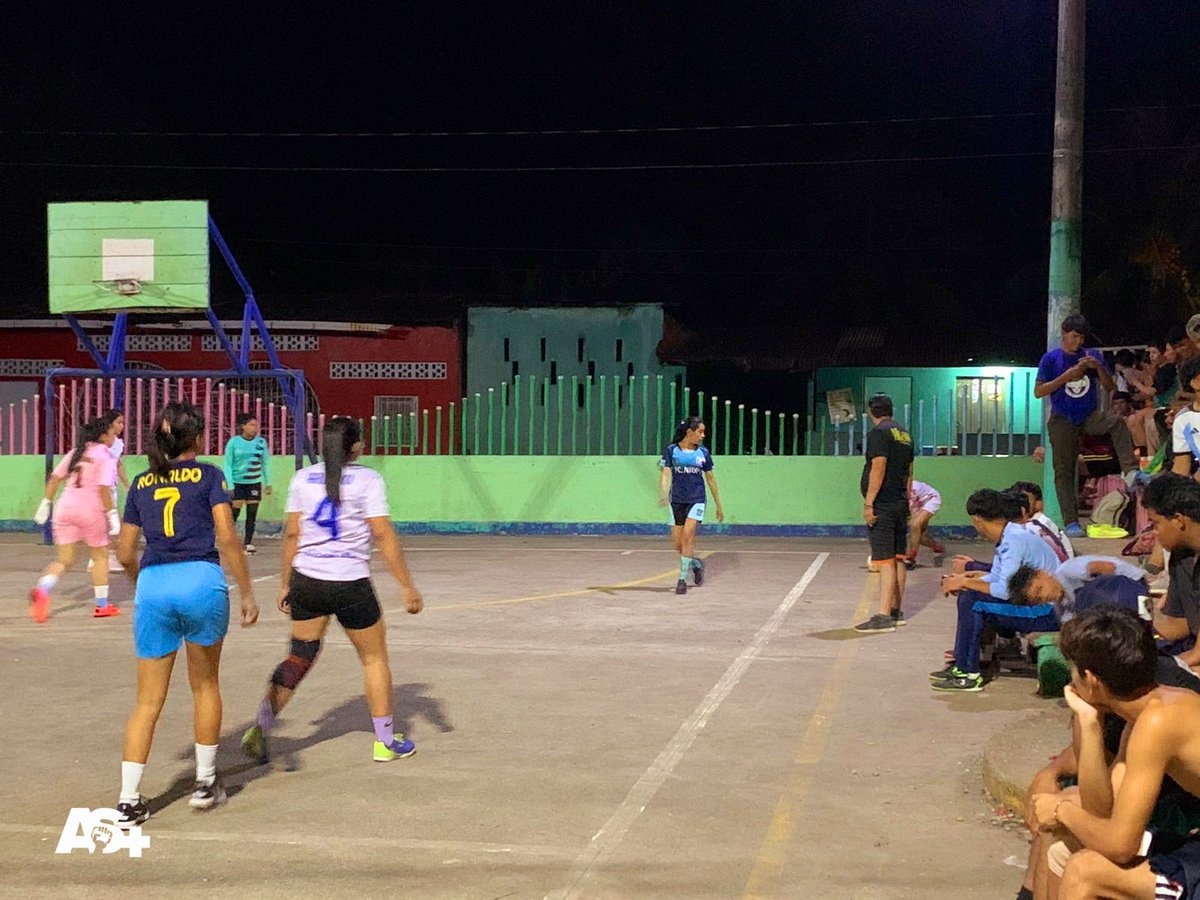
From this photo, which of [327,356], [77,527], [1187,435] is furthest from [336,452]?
[327,356]

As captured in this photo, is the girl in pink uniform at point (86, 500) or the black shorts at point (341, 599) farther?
the girl in pink uniform at point (86, 500)

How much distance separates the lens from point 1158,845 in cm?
413

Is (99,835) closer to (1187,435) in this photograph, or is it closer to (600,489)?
(1187,435)

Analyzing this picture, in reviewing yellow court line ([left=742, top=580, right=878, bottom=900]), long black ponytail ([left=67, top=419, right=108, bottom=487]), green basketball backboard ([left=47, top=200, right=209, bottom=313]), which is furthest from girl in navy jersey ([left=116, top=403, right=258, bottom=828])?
green basketball backboard ([left=47, top=200, right=209, bottom=313])

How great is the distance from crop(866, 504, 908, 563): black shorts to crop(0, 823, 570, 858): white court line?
635cm

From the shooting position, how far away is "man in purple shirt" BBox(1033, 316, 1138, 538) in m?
11.7

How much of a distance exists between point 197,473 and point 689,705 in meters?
3.62

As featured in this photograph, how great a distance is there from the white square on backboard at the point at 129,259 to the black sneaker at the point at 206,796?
16.1 m

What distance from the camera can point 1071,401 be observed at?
12.0m

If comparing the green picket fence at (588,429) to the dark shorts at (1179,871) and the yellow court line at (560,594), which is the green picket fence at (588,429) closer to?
the yellow court line at (560,594)

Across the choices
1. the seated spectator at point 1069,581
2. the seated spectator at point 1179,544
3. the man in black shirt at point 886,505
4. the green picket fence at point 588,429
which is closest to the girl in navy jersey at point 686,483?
the man in black shirt at point 886,505

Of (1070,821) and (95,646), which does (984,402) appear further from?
(1070,821)

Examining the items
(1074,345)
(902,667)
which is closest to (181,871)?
(902,667)

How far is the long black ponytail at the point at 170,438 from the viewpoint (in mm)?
6344
